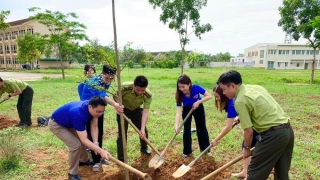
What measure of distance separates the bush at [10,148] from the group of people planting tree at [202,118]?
2.61 feet

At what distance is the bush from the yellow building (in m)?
40.3

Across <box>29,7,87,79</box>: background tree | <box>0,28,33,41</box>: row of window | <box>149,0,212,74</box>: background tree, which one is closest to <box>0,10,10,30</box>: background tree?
<box>29,7,87,79</box>: background tree

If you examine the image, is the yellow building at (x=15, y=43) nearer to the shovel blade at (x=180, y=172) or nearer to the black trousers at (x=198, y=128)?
the black trousers at (x=198, y=128)

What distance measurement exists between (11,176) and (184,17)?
431 inches

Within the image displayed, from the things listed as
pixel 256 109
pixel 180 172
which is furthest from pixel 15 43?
pixel 256 109

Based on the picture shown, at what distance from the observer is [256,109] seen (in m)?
2.29

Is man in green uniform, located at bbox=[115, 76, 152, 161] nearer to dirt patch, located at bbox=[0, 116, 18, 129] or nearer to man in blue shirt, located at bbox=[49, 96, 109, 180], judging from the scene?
man in blue shirt, located at bbox=[49, 96, 109, 180]

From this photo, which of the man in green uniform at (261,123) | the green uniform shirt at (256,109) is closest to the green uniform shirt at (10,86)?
the man in green uniform at (261,123)

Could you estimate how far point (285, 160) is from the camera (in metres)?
2.45

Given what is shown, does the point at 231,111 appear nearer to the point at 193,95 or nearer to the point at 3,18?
the point at 193,95

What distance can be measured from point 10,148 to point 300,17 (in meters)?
17.4

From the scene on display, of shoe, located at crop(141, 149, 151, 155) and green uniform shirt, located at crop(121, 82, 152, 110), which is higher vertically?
green uniform shirt, located at crop(121, 82, 152, 110)

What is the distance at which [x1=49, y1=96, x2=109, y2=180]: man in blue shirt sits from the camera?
2939 millimetres

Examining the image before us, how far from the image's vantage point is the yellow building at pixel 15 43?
130 feet
